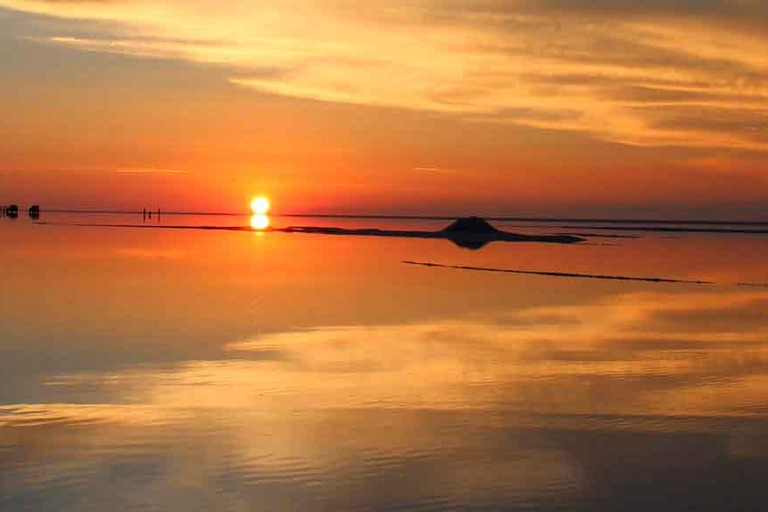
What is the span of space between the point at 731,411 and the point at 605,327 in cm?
1243

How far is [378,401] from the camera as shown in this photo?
60.1ft

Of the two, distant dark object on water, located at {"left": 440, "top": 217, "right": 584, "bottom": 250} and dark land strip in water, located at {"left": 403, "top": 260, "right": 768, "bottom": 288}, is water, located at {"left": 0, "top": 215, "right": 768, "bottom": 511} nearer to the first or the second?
dark land strip in water, located at {"left": 403, "top": 260, "right": 768, "bottom": 288}

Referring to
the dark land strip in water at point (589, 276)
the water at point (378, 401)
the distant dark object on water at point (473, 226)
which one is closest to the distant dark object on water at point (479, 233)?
the distant dark object on water at point (473, 226)

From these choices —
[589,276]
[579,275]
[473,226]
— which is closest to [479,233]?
[473,226]

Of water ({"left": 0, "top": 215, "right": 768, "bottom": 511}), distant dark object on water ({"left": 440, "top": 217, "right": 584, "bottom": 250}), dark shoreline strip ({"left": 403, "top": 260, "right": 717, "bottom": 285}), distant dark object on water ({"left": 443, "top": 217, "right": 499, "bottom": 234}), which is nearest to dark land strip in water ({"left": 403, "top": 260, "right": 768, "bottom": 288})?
dark shoreline strip ({"left": 403, "top": 260, "right": 717, "bottom": 285})

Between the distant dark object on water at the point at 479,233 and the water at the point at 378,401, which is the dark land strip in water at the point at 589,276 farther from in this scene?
the distant dark object on water at the point at 479,233

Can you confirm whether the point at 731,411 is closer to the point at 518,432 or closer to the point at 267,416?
the point at 518,432

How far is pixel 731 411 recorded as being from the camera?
17766 millimetres

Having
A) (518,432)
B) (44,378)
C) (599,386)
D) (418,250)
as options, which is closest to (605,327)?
(599,386)

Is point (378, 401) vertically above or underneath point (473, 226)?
underneath

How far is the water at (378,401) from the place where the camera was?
12805 millimetres

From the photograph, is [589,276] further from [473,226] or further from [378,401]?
[473,226]

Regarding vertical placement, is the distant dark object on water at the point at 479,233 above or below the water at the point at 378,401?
above

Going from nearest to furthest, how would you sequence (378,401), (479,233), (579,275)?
(378,401)
(579,275)
(479,233)
